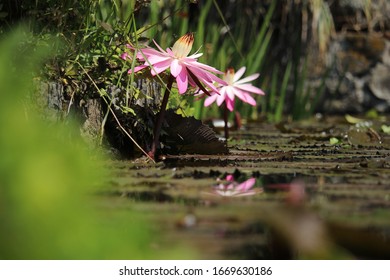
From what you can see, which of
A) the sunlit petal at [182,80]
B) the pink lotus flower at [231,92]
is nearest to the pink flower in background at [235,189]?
the sunlit petal at [182,80]

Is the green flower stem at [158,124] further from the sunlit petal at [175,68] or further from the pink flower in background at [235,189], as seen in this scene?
the pink flower in background at [235,189]

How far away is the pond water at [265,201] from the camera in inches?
34.5

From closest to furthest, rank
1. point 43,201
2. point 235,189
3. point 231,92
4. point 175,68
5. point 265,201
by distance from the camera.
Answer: point 43,201 → point 265,201 → point 235,189 → point 175,68 → point 231,92

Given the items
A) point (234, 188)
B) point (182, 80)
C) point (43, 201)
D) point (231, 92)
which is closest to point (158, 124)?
point (182, 80)

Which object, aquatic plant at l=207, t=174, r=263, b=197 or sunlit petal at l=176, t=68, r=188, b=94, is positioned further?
sunlit petal at l=176, t=68, r=188, b=94

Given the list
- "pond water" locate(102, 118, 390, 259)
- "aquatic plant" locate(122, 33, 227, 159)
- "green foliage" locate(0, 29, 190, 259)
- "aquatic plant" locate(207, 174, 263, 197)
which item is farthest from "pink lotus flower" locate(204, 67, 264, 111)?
"green foliage" locate(0, 29, 190, 259)

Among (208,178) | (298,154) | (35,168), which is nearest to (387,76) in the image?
(298,154)

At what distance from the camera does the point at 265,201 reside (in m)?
1.15

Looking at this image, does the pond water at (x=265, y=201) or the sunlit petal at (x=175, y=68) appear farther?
the sunlit petal at (x=175, y=68)

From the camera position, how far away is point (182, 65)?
1.79 meters

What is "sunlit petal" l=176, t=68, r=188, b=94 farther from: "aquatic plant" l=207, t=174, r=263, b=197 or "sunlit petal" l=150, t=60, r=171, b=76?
"aquatic plant" l=207, t=174, r=263, b=197

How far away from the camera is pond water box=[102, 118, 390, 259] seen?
0.88 meters

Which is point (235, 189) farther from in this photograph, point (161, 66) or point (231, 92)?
point (231, 92)

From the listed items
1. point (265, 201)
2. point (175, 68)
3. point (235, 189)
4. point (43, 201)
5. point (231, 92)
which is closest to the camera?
point (43, 201)
